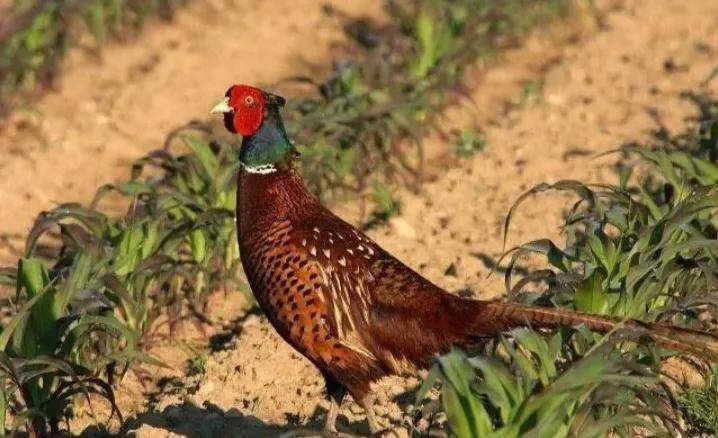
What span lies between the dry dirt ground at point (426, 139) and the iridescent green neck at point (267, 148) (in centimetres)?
95

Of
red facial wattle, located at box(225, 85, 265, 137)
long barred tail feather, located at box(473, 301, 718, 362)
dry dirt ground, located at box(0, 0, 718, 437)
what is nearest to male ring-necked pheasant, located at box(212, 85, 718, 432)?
long barred tail feather, located at box(473, 301, 718, 362)

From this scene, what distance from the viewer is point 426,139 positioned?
870 centimetres

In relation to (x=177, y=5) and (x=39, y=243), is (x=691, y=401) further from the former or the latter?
(x=177, y=5)

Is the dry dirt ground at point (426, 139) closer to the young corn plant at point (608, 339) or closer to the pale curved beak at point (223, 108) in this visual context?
the young corn plant at point (608, 339)

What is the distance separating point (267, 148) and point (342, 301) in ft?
2.18

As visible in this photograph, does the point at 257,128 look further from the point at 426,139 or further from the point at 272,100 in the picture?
the point at 426,139

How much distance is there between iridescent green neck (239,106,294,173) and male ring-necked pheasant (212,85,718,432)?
60 mm

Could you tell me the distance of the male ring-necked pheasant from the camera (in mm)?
4738

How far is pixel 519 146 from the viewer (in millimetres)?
8391

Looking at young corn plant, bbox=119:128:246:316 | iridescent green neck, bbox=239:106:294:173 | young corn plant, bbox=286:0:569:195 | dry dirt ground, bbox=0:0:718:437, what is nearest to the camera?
iridescent green neck, bbox=239:106:294:173

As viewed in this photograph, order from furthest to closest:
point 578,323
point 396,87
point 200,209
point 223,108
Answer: point 396,87 < point 200,209 < point 223,108 < point 578,323

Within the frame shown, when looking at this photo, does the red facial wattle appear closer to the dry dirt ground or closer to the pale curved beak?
the pale curved beak

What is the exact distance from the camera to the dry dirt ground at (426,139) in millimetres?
5688

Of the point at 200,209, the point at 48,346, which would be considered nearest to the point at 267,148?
the point at 48,346
